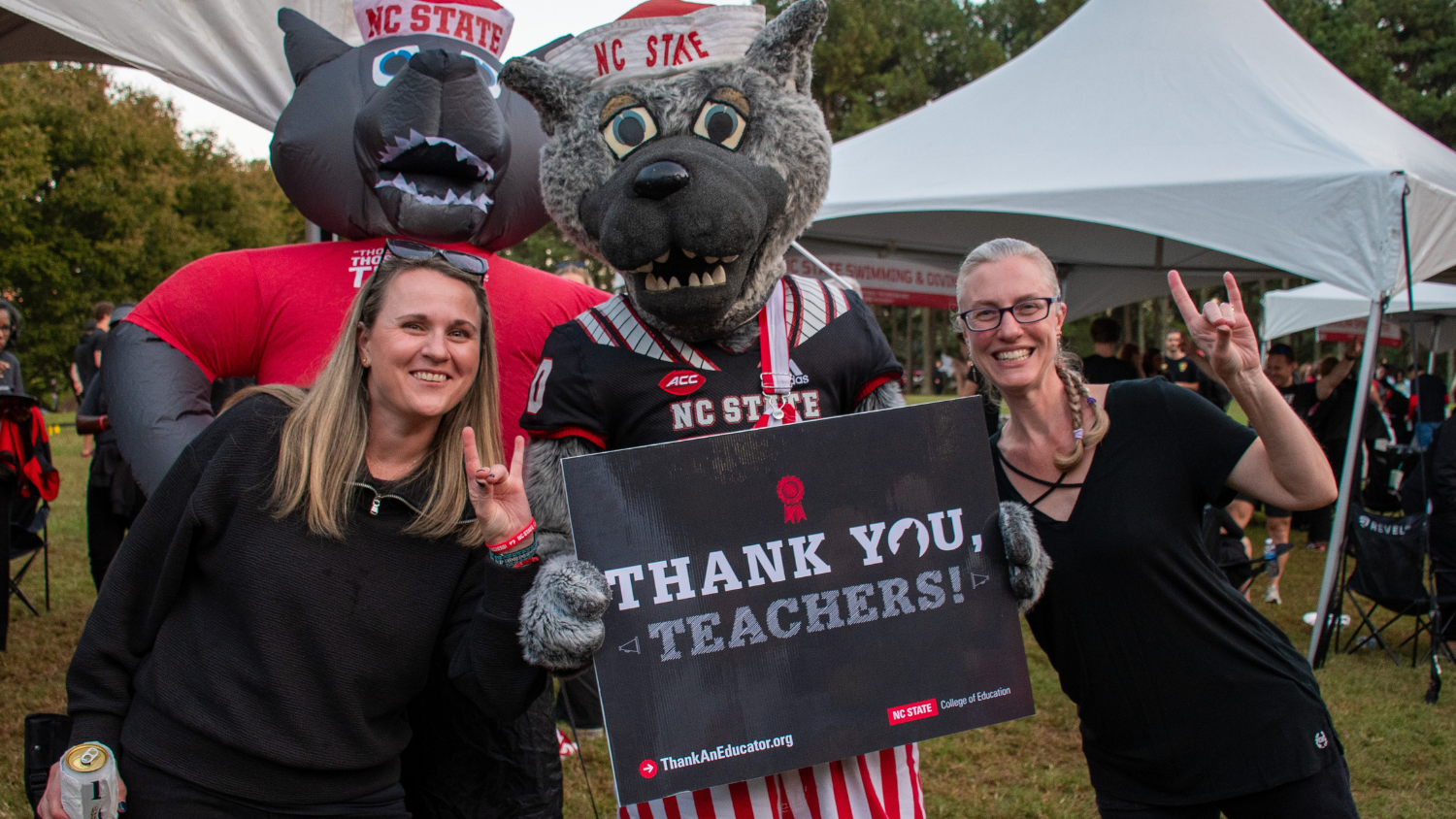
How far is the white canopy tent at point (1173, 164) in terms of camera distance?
5410mm

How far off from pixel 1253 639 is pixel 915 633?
0.79m

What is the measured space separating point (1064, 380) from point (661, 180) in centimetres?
107

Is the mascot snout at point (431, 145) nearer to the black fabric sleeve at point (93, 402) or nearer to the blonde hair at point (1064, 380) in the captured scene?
the blonde hair at point (1064, 380)

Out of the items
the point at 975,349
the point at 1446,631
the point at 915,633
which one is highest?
the point at 975,349

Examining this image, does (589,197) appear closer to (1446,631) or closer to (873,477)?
(873,477)

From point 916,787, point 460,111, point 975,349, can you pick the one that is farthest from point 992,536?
point 460,111

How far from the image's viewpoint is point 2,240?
2667 centimetres

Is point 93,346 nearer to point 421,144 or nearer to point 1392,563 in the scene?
point 421,144

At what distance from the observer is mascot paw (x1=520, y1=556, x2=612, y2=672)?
1.76 meters

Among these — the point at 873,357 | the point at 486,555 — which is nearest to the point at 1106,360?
the point at 873,357

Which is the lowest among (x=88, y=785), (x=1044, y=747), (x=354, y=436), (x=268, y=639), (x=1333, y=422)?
→ (x=1044, y=747)

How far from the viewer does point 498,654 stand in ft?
6.15

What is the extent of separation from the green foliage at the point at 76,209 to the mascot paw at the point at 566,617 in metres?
30.4

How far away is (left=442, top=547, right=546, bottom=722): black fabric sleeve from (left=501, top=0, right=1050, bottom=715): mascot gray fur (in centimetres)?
17
